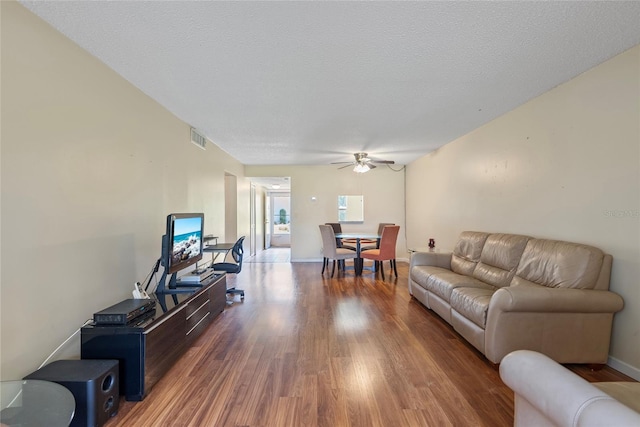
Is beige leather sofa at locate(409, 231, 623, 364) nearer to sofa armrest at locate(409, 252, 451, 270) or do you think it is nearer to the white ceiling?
sofa armrest at locate(409, 252, 451, 270)

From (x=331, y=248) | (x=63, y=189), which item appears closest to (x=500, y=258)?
(x=331, y=248)

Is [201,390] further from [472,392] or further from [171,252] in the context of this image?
[472,392]

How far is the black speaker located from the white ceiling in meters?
2.09

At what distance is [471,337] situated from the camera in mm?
2449

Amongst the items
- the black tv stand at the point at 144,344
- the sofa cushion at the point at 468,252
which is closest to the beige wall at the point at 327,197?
the sofa cushion at the point at 468,252

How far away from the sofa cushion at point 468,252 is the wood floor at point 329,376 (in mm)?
784

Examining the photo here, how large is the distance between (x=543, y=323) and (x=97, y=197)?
11.7ft

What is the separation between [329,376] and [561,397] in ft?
4.88

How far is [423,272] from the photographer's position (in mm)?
3588

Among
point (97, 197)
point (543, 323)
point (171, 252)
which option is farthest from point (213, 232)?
point (543, 323)

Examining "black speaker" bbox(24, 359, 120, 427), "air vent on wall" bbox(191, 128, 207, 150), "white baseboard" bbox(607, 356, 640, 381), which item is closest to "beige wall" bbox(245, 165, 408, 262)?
"air vent on wall" bbox(191, 128, 207, 150)

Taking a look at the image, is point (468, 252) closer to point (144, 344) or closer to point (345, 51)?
point (345, 51)

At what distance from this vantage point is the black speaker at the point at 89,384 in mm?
1487

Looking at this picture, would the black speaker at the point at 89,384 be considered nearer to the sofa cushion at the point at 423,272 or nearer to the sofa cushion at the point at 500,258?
the sofa cushion at the point at 423,272
